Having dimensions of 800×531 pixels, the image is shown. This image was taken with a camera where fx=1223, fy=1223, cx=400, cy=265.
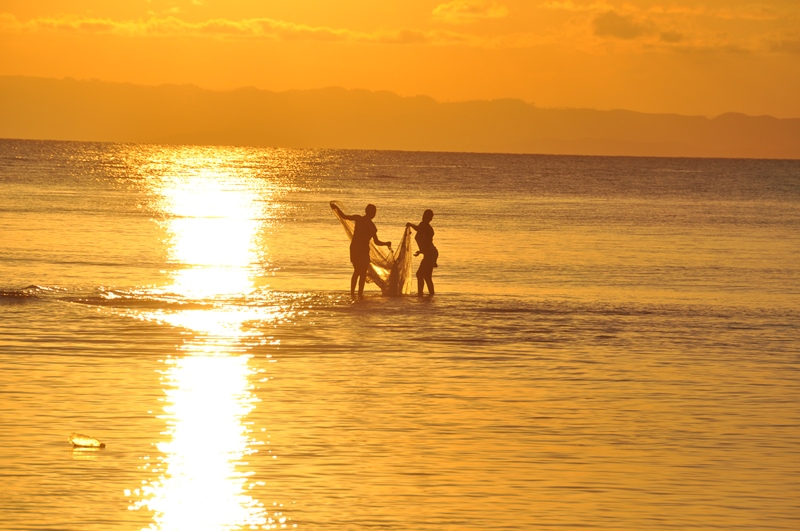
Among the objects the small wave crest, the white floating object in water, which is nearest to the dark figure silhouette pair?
the small wave crest

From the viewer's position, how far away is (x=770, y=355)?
15414mm

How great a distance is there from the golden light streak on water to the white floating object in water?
510 millimetres

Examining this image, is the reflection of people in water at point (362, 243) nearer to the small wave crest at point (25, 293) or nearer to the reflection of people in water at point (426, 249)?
the reflection of people in water at point (426, 249)

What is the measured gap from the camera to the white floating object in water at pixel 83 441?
9.50m

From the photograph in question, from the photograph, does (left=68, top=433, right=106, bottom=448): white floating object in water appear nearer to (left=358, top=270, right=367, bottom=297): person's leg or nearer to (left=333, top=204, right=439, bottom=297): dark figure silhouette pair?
(left=333, top=204, right=439, bottom=297): dark figure silhouette pair

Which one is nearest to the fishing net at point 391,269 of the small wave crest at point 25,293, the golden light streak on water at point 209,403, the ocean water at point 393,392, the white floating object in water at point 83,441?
the ocean water at point 393,392

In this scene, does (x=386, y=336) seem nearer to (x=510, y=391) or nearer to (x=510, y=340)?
(x=510, y=340)

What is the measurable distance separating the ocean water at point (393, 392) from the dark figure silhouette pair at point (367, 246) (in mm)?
517

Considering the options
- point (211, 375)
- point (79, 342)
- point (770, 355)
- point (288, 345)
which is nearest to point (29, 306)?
point (79, 342)

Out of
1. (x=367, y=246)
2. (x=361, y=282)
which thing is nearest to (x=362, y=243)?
(x=367, y=246)

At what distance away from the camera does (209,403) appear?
11531mm

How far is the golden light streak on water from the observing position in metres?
8.23

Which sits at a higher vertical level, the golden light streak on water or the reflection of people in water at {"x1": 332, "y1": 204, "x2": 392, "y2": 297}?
the reflection of people in water at {"x1": 332, "y1": 204, "x2": 392, "y2": 297}

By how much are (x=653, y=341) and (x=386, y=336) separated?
361 centimetres
